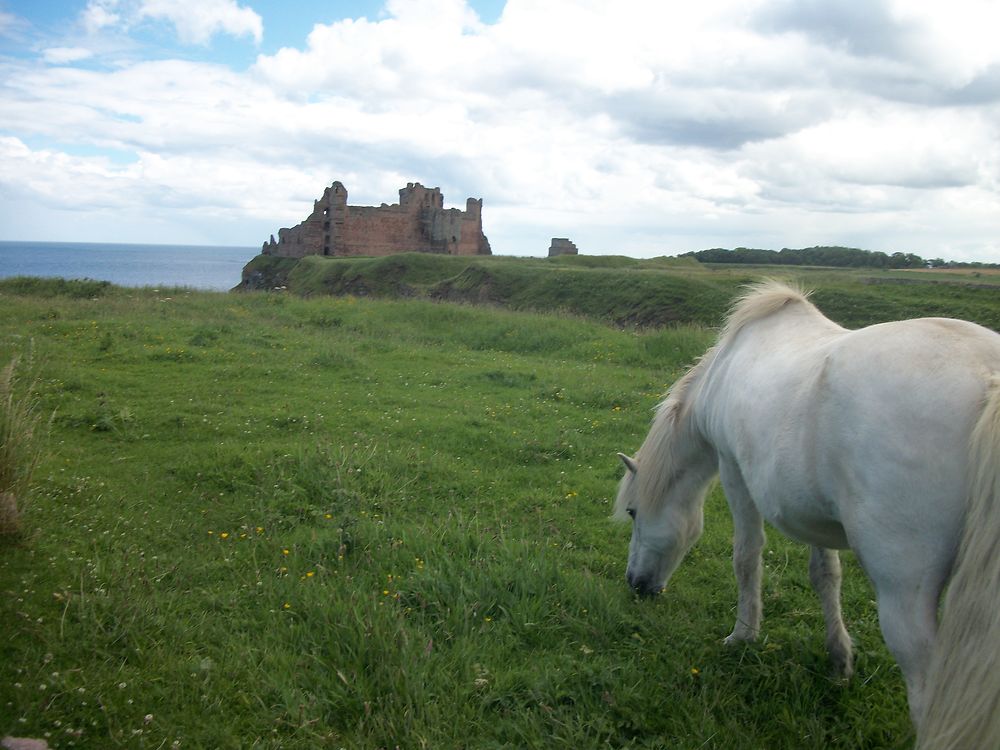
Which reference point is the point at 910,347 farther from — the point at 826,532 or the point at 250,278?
the point at 250,278

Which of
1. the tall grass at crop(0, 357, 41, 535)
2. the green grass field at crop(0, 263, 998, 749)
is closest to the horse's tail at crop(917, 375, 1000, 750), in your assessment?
the green grass field at crop(0, 263, 998, 749)

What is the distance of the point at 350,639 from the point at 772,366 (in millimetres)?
2690

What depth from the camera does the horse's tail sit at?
235cm

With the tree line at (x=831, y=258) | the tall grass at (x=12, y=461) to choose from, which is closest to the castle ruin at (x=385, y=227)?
the tree line at (x=831, y=258)

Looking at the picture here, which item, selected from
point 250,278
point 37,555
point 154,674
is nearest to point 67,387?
point 37,555

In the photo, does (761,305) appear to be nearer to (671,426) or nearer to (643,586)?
(671,426)

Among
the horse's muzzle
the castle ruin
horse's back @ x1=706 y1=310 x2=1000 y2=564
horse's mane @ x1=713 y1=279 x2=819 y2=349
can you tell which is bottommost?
the horse's muzzle

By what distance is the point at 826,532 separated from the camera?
10.8 feet

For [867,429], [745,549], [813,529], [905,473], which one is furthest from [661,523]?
[905,473]

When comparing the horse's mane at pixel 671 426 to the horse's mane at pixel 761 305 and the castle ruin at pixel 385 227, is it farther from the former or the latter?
the castle ruin at pixel 385 227

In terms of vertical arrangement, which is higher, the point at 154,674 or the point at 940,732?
the point at 940,732

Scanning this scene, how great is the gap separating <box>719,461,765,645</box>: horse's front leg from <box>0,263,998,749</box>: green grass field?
16cm

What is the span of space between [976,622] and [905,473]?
534 millimetres

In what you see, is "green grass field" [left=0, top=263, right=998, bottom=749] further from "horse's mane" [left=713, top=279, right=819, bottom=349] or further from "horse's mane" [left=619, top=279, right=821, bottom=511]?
"horse's mane" [left=713, top=279, right=819, bottom=349]
